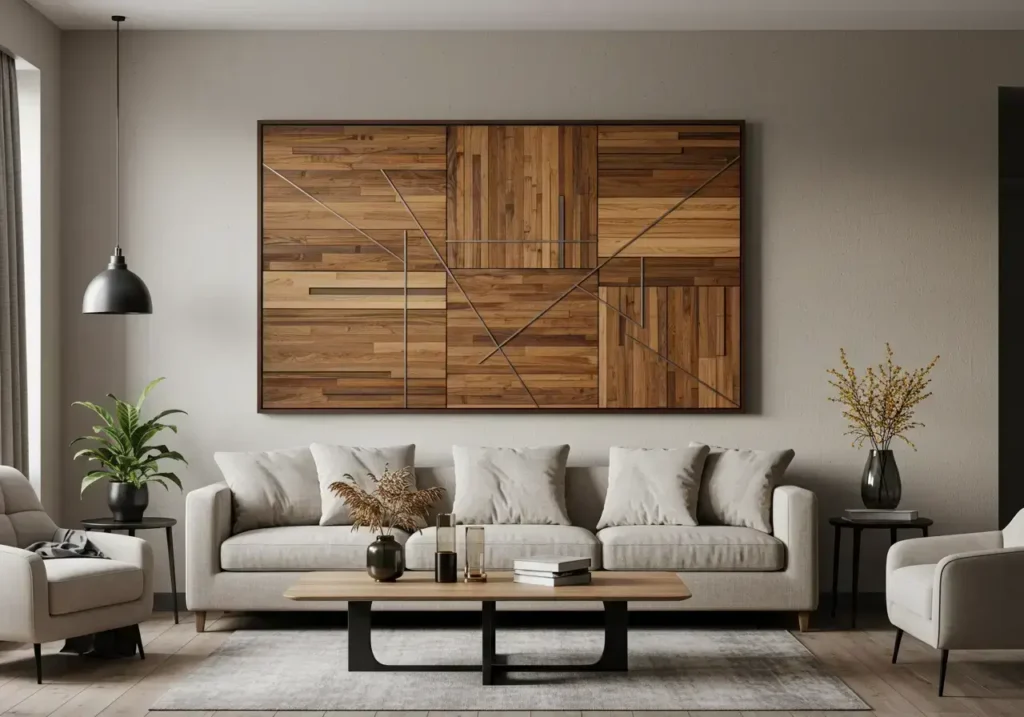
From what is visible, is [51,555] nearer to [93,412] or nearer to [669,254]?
[93,412]

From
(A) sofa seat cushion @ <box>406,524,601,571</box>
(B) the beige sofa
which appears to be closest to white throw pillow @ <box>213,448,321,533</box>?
(B) the beige sofa

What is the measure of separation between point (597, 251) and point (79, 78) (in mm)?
3094

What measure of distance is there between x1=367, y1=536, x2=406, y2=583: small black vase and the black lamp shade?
2032mm

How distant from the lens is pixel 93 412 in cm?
634

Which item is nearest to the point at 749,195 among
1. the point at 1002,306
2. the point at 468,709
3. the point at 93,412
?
the point at 1002,306

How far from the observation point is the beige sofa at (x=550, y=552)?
17.6ft

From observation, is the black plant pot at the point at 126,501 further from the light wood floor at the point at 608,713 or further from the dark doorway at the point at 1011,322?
the dark doorway at the point at 1011,322

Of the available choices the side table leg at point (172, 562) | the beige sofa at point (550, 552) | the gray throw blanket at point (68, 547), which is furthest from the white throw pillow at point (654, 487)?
the gray throw blanket at point (68, 547)

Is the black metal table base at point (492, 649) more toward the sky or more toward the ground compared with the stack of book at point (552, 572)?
more toward the ground

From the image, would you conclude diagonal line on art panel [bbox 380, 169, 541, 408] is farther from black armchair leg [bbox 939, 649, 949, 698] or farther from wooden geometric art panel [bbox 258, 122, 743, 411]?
black armchair leg [bbox 939, 649, 949, 698]

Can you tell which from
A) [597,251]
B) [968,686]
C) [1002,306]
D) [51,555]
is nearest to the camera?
[968,686]

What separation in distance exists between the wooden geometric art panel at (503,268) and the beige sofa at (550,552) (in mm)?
1055

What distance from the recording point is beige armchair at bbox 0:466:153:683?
435 cm

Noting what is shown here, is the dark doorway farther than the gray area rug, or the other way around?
the dark doorway
